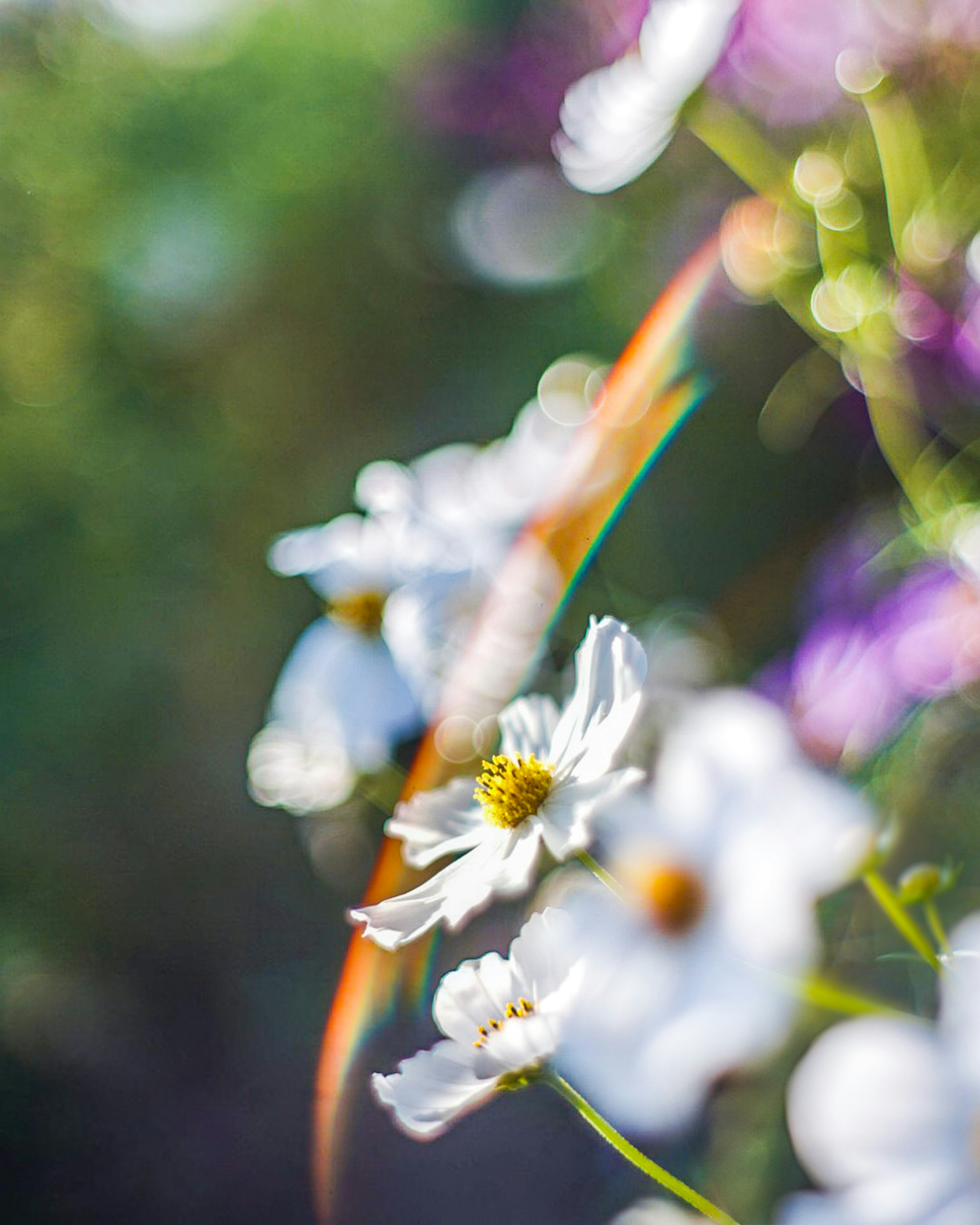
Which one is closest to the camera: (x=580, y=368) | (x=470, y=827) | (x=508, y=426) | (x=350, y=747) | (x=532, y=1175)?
(x=470, y=827)

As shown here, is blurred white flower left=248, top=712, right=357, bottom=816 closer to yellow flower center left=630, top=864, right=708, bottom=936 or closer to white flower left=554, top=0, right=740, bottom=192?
yellow flower center left=630, top=864, right=708, bottom=936

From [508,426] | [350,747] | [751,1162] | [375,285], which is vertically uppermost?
[375,285]

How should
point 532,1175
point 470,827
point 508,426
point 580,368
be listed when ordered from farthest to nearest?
point 508,426 → point 532,1175 → point 580,368 → point 470,827

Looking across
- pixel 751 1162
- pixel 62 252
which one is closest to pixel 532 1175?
pixel 751 1162

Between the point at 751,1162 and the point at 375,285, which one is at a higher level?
the point at 375,285

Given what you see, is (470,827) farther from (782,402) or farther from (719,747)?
(782,402)

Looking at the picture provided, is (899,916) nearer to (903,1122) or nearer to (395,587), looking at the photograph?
(903,1122)

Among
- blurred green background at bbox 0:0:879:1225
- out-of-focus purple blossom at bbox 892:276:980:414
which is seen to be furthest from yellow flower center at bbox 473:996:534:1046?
blurred green background at bbox 0:0:879:1225
